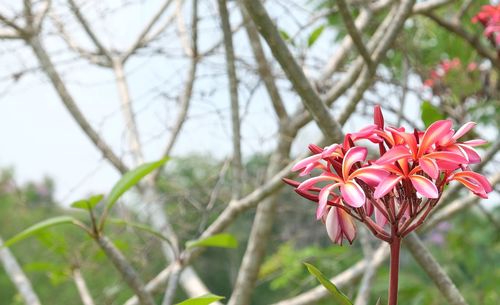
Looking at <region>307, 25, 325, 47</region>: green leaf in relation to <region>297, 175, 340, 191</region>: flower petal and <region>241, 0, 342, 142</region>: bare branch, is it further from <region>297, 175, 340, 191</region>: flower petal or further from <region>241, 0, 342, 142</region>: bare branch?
<region>297, 175, 340, 191</region>: flower petal

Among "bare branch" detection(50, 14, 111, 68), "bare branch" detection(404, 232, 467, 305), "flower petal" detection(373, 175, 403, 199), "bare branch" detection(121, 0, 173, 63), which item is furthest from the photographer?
"bare branch" detection(121, 0, 173, 63)

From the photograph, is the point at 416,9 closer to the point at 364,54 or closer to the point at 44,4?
the point at 364,54

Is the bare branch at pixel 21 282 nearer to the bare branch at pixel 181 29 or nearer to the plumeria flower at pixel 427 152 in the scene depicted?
the bare branch at pixel 181 29

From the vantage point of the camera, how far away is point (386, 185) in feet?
1.67

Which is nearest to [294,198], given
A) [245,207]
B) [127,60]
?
[127,60]

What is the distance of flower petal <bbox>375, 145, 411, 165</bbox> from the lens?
1.70 ft

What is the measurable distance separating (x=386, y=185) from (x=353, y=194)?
3 cm

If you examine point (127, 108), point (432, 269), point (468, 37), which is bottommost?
point (432, 269)

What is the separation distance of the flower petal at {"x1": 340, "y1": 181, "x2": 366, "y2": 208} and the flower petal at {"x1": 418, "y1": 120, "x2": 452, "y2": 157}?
65mm

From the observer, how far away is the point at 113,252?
100 centimetres

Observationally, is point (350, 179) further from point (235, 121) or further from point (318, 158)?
point (235, 121)

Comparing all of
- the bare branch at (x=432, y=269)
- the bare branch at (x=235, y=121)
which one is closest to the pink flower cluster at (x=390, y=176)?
the bare branch at (x=432, y=269)

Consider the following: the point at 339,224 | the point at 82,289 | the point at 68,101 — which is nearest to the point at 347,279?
the point at 82,289

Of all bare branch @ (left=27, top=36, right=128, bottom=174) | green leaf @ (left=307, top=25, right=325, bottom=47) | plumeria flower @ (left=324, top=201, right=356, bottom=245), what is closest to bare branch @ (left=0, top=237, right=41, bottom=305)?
bare branch @ (left=27, top=36, right=128, bottom=174)
